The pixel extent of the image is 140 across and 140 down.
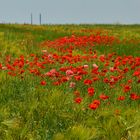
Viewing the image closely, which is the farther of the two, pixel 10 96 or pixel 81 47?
pixel 81 47

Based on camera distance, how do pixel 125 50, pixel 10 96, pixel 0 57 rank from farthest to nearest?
1. pixel 125 50
2. pixel 0 57
3. pixel 10 96

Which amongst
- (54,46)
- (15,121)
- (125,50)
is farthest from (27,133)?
(125,50)

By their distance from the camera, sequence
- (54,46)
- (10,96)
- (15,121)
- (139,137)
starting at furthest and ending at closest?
(54,46) → (10,96) → (15,121) → (139,137)

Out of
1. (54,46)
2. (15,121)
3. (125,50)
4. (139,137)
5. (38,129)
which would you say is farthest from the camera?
(125,50)

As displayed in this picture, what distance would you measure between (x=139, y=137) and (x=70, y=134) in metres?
0.66

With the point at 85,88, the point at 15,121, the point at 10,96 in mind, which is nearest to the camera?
the point at 15,121

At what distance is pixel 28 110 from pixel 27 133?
36.0 inches

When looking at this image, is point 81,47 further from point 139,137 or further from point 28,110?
point 139,137

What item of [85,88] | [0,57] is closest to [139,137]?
[85,88]

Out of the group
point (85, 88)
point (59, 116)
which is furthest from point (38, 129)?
point (85, 88)

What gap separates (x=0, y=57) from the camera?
11.4 metres

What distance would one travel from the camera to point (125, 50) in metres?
17.2

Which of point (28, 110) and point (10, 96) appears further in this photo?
point (10, 96)

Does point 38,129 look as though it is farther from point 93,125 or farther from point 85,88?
point 85,88
